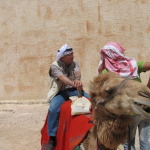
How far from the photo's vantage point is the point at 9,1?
9.83 metres

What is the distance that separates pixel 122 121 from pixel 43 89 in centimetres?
638

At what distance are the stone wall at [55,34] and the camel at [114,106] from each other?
5333 millimetres

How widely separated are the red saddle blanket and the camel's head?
463 millimetres

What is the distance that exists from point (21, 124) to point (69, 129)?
4.95 meters

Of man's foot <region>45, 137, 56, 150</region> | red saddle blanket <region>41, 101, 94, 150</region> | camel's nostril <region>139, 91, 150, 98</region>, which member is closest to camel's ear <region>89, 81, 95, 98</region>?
red saddle blanket <region>41, 101, 94, 150</region>

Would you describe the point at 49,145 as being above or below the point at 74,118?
below

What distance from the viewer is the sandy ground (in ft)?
26.0

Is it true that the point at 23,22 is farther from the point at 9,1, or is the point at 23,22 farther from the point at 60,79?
the point at 60,79

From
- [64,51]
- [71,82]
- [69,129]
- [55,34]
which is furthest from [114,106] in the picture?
[55,34]

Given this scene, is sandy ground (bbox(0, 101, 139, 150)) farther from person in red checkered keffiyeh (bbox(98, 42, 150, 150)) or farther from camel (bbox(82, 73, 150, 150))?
camel (bbox(82, 73, 150, 150))

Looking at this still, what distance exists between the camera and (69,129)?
427cm

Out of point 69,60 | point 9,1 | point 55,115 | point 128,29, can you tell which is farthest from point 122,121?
point 9,1

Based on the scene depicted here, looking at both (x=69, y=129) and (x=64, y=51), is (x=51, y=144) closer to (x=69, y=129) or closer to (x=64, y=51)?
(x=69, y=129)

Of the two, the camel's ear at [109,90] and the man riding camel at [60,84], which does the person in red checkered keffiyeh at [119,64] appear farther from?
the camel's ear at [109,90]
